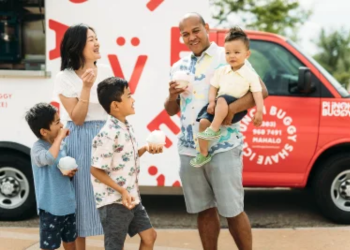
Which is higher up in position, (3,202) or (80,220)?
(80,220)

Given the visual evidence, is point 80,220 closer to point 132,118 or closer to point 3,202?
point 132,118

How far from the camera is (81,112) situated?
393 cm

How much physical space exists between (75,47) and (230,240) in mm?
2541

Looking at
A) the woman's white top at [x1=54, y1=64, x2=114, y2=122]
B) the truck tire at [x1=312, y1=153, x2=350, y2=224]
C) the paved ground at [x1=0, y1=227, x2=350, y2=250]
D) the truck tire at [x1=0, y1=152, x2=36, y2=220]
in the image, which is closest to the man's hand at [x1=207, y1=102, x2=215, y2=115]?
the woman's white top at [x1=54, y1=64, x2=114, y2=122]

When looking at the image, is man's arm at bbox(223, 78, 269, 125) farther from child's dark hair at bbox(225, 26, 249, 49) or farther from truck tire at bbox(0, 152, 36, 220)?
truck tire at bbox(0, 152, 36, 220)

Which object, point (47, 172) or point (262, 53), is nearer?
point (47, 172)

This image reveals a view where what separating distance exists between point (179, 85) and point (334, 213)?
3172 mm

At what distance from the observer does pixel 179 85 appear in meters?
3.87

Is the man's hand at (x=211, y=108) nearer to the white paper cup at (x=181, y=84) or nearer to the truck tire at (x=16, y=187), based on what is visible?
the white paper cup at (x=181, y=84)

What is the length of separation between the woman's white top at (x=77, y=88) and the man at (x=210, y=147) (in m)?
0.50

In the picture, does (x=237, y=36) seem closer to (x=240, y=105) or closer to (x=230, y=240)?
(x=240, y=105)

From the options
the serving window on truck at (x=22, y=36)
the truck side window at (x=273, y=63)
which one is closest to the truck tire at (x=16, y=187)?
the serving window on truck at (x=22, y=36)

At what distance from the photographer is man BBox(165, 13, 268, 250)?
3996 millimetres

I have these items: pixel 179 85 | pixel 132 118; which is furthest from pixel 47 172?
pixel 132 118
